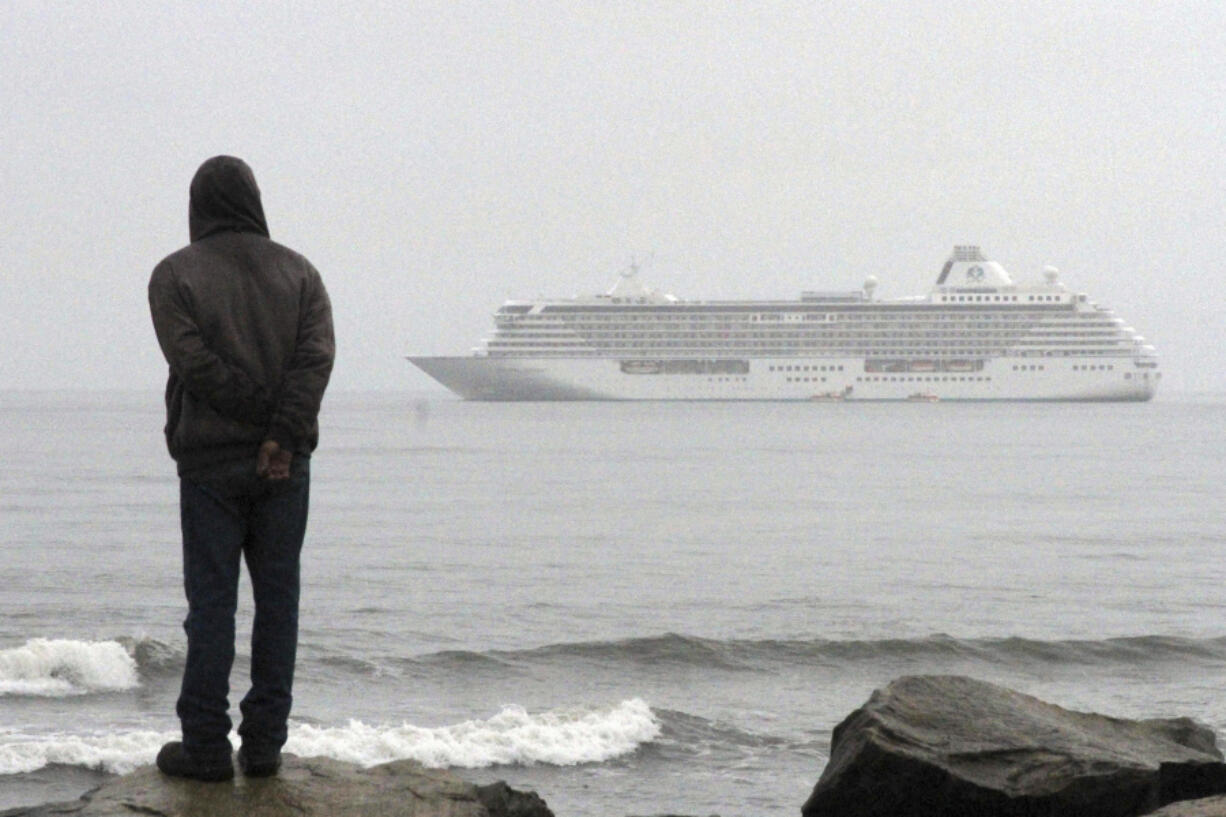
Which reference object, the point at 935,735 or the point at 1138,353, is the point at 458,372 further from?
the point at 935,735

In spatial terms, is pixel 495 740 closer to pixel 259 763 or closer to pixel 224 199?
pixel 259 763

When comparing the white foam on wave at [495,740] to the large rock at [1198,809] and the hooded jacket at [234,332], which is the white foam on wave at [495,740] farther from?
the large rock at [1198,809]

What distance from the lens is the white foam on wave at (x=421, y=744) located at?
25.3 ft

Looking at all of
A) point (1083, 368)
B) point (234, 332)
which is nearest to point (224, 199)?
point (234, 332)

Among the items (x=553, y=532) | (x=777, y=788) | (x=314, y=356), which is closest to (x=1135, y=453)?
(x=553, y=532)

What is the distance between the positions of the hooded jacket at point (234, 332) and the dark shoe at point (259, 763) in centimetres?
82

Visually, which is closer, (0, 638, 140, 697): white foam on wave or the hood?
the hood

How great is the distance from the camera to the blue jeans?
418cm

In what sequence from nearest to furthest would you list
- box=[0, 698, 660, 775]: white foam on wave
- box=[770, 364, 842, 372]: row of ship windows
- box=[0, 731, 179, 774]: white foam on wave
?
1. box=[0, 731, 179, 774]: white foam on wave
2. box=[0, 698, 660, 775]: white foam on wave
3. box=[770, 364, 842, 372]: row of ship windows

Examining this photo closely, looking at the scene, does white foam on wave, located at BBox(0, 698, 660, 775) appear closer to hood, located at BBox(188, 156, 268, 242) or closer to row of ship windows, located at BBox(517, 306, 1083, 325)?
hood, located at BBox(188, 156, 268, 242)

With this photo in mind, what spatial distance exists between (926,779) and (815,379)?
92028 mm

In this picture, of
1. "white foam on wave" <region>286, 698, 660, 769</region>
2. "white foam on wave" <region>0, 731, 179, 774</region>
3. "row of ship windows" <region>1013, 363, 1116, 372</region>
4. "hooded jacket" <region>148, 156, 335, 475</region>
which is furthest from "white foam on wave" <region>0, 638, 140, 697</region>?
"row of ship windows" <region>1013, 363, 1116, 372</region>

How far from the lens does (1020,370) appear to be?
315 ft

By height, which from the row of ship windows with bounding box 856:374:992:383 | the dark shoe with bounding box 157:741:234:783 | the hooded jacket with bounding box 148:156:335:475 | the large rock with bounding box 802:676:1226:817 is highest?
the hooded jacket with bounding box 148:156:335:475
